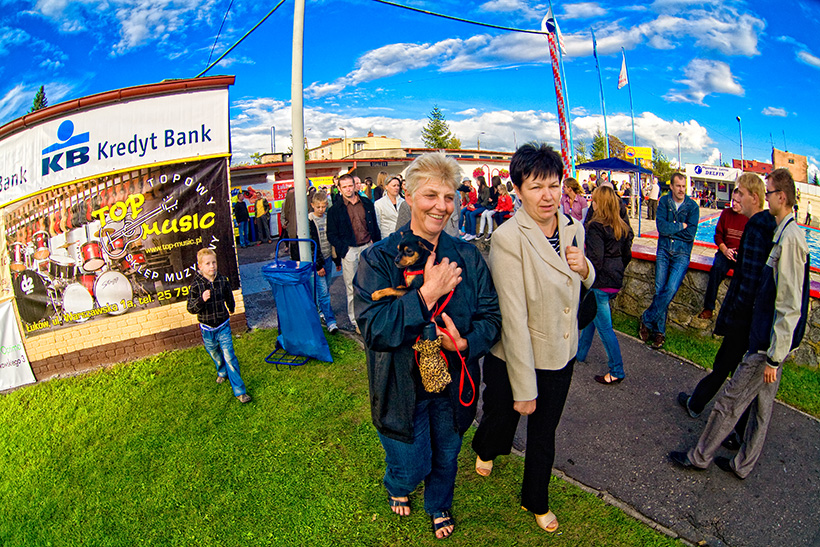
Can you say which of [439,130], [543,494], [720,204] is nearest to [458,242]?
[543,494]

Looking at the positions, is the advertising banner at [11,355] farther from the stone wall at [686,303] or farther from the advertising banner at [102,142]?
the stone wall at [686,303]

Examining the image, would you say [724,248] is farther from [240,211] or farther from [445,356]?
[240,211]

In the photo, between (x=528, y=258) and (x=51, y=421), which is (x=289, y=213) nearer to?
(x=51, y=421)

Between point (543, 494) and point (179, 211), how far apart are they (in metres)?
5.13

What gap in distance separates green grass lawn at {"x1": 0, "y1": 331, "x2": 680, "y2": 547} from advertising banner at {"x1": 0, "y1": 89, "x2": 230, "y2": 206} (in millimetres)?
2471

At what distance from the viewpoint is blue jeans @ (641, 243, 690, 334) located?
5332 mm

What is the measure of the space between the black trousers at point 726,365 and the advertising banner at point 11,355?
277 inches

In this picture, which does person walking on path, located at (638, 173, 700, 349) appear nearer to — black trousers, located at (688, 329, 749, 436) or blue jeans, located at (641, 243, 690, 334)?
blue jeans, located at (641, 243, 690, 334)

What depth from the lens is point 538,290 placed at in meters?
2.40

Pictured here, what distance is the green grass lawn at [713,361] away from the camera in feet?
13.6

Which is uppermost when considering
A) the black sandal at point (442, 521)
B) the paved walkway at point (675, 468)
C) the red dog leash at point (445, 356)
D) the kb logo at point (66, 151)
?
the kb logo at point (66, 151)

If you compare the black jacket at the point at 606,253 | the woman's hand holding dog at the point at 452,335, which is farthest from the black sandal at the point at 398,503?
the black jacket at the point at 606,253

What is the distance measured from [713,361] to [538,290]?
375 centimetres

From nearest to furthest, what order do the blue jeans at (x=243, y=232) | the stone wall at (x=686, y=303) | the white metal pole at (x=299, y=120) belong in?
the stone wall at (x=686, y=303) < the white metal pole at (x=299, y=120) < the blue jeans at (x=243, y=232)
